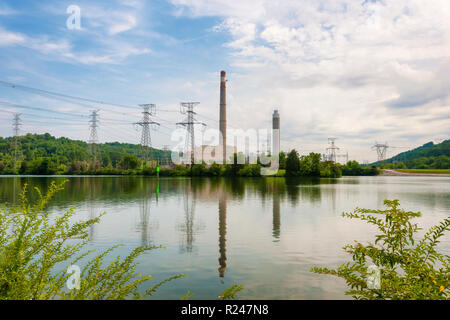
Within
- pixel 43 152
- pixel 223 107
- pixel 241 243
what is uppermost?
pixel 223 107

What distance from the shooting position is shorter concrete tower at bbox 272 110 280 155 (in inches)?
5389

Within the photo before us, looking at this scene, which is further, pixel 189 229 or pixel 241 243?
pixel 189 229

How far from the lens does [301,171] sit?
382ft

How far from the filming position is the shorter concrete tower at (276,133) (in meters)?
137

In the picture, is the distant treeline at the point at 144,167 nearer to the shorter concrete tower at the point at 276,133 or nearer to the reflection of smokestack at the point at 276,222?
the shorter concrete tower at the point at 276,133

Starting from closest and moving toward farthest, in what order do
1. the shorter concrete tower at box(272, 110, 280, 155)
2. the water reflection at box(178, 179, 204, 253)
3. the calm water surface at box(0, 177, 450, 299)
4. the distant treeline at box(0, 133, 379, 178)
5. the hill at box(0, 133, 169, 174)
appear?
the calm water surface at box(0, 177, 450, 299), the water reflection at box(178, 179, 204, 253), the distant treeline at box(0, 133, 379, 178), the shorter concrete tower at box(272, 110, 280, 155), the hill at box(0, 133, 169, 174)

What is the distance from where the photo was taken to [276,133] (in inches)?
5571

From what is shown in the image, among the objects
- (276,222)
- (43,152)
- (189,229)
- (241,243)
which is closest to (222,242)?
(241,243)

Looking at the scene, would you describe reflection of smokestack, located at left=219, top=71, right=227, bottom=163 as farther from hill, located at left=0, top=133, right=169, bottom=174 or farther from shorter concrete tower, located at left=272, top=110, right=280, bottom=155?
hill, located at left=0, top=133, right=169, bottom=174

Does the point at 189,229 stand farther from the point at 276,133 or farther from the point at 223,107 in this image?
the point at 276,133

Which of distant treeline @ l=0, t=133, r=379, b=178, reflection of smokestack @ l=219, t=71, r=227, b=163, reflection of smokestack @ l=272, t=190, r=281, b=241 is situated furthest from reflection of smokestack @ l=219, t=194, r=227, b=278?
reflection of smokestack @ l=219, t=71, r=227, b=163
